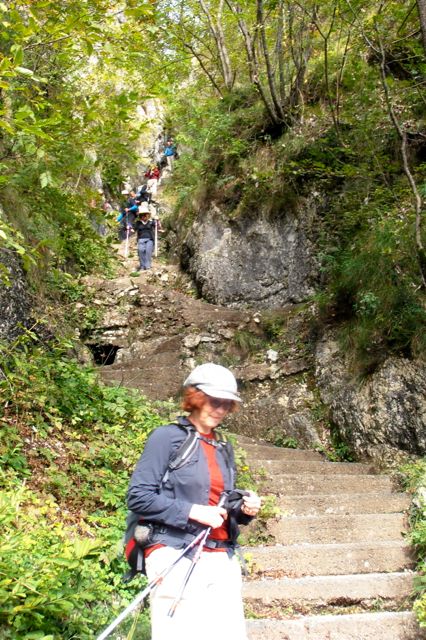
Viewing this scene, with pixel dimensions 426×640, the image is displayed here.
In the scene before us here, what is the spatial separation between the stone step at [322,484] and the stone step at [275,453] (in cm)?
69

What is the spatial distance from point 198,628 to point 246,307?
9034 millimetres

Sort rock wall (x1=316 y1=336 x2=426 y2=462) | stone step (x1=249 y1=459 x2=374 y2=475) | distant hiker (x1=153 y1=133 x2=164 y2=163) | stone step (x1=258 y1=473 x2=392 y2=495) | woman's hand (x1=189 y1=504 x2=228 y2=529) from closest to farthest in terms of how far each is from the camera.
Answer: woman's hand (x1=189 y1=504 x2=228 y2=529), stone step (x1=258 y1=473 x2=392 y2=495), stone step (x1=249 y1=459 x2=374 y2=475), rock wall (x1=316 y1=336 x2=426 y2=462), distant hiker (x1=153 y1=133 x2=164 y2=163)

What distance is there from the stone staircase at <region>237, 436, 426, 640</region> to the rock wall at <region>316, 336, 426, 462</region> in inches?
25.5

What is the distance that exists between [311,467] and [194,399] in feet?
15.2

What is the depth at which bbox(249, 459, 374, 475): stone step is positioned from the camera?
633 cm

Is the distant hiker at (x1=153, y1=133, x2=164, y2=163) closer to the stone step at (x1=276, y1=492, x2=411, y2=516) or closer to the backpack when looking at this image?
the stone step at (x1=276, y1=492, x2=411, y2=516)

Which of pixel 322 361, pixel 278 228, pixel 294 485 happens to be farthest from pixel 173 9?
pixel 294 485

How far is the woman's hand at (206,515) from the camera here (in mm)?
2098

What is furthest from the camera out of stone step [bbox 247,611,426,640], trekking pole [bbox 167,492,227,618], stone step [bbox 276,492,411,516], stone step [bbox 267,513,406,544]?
stone step [bbox 276,492,411,516]

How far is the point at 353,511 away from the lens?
555 cm

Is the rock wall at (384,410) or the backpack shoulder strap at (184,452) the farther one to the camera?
the rock wall at (384,410)

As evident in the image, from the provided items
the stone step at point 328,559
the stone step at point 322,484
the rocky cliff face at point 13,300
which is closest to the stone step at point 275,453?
the stone step at point 322,484

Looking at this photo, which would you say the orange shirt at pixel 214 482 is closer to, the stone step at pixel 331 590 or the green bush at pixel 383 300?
the stone step at pixel 331 590

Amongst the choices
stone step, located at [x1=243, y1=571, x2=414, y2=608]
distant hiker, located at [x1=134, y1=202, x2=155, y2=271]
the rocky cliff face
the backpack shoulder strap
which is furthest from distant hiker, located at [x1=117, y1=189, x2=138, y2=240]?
the backpack shoulder strap
